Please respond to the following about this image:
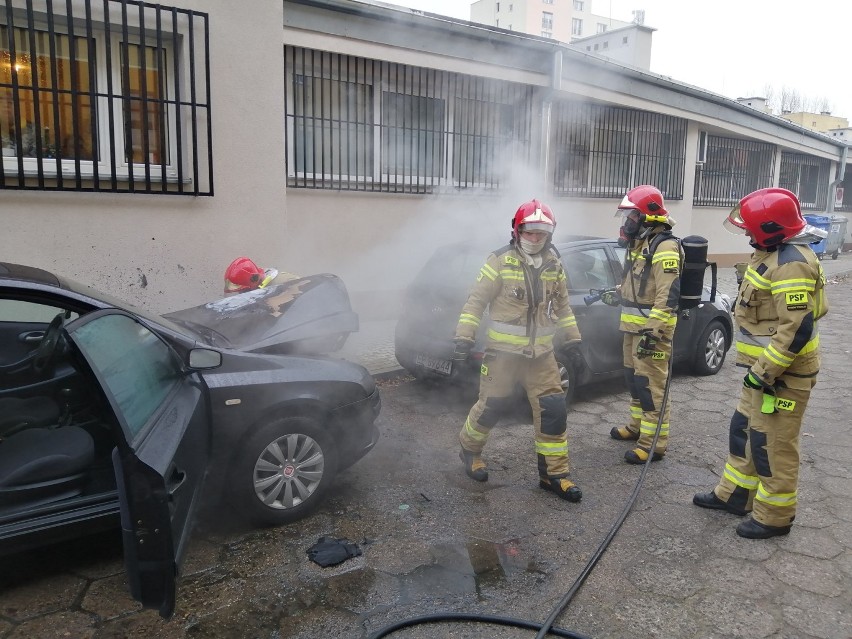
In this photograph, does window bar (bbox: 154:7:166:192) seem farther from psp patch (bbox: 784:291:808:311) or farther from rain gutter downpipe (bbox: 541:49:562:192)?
rain gutter downpipe (bbox: 541:49:562:192)

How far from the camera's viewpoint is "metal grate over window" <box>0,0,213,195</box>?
5.34 meters

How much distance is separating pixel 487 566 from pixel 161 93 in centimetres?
508

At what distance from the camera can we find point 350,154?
27.2 feet

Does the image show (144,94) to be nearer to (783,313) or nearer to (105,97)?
(105,97)

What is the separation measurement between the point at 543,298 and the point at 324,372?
1.43 meters

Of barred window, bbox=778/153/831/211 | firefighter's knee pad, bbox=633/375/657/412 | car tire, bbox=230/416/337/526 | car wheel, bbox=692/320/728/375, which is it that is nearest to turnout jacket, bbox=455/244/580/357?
firefighter's knee pad, bbox=633/375/657/412

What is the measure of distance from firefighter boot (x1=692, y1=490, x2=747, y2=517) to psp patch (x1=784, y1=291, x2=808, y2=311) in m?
1.24

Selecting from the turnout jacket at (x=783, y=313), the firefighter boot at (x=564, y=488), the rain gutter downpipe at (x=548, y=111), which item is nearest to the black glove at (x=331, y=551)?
the firefighter boot at (x=564, y=488)

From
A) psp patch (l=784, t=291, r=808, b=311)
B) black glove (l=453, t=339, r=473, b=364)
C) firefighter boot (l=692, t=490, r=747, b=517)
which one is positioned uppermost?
psp patch (l=784, t=291, r=808, b=311)

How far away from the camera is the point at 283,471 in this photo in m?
3.41

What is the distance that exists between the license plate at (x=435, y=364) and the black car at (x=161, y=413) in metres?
1.18

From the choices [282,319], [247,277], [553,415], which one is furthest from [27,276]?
[553,415]

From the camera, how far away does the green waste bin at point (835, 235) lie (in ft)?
64.3

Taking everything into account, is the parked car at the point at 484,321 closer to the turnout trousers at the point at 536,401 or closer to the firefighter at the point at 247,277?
the turnout trousers at the point at 536,401
